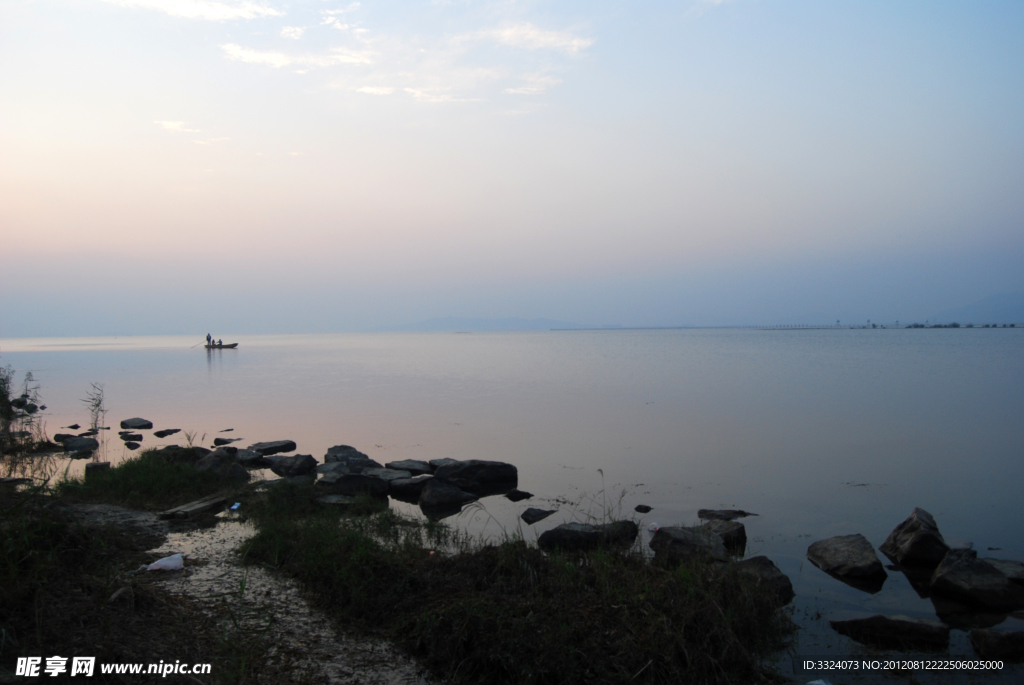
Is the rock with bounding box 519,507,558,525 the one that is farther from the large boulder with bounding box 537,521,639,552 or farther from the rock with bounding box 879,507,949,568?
the rock with bounding box 879,507,949,568

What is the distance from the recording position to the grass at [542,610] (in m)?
4.86

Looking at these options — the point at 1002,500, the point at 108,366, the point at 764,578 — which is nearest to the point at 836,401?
the point at 1002,500

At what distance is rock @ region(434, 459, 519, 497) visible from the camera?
12945 mm

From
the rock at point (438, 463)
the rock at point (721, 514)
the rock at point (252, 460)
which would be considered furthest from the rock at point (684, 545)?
the rock at point (252, 460)

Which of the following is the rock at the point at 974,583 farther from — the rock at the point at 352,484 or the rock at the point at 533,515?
the rock at the point at 352,484

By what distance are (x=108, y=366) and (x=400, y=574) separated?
5464 cm

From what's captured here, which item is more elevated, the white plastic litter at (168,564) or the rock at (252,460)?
the white plastic litter at (168,564)

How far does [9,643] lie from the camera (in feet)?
14.7

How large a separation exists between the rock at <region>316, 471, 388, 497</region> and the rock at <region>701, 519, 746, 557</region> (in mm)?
6181

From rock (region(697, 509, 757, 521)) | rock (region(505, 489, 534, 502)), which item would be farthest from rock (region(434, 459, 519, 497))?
rock (region(697, 509, 757, 521))

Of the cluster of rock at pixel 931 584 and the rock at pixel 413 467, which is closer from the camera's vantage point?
the cluster of rock at pixel 931 584

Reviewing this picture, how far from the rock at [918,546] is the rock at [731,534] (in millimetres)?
2094

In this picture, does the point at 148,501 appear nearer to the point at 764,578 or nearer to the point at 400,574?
the point at 400,574

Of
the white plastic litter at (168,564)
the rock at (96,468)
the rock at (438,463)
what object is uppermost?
the white plastic litter at (168,564)
